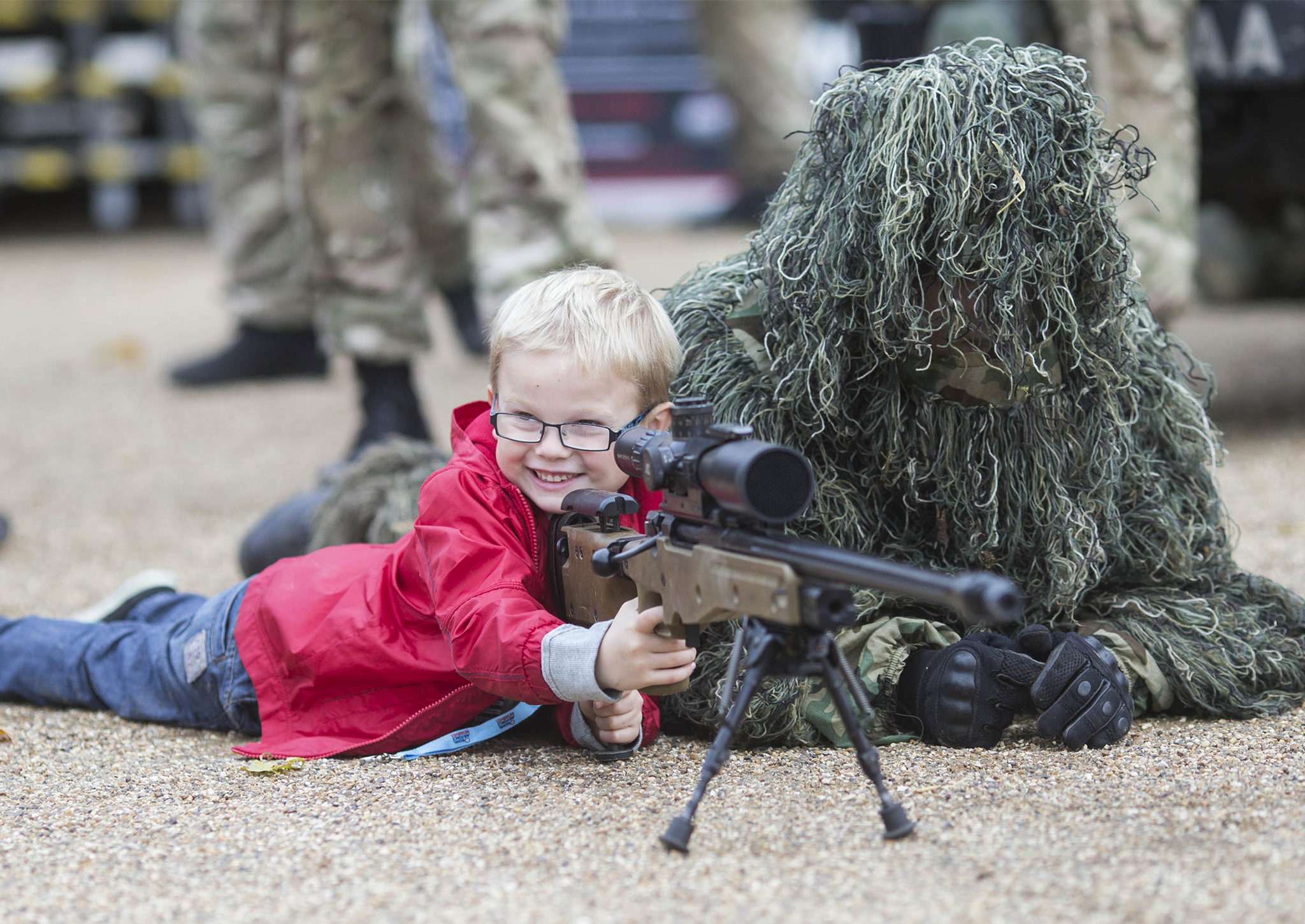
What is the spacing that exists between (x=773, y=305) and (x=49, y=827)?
3.91 feet

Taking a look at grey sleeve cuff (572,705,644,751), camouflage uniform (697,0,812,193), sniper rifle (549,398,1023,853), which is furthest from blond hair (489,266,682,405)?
camouflage uniform (697,0,812,193)

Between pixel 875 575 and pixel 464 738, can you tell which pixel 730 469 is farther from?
pixel 464 738

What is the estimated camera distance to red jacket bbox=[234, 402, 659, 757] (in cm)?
196

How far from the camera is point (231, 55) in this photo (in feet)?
16.9

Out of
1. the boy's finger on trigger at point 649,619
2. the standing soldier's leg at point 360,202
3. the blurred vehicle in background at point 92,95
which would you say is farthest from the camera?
the blurred vehicle in background at point 92,95

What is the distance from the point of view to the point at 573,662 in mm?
1866

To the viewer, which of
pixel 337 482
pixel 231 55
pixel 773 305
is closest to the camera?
pixel 773 305

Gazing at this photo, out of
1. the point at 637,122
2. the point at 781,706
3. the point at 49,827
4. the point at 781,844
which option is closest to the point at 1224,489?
the point at 781,706

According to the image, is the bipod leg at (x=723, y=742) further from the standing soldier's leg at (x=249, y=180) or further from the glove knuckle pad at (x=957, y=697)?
the standing soldier's leg at (x=249, y=180)

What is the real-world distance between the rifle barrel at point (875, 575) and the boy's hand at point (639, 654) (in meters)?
0.19

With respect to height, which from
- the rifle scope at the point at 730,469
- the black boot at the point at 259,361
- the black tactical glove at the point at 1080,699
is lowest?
the black boot at the point at 259,361

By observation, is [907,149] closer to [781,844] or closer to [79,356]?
[781,844]

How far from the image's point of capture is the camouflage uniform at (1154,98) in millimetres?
3672

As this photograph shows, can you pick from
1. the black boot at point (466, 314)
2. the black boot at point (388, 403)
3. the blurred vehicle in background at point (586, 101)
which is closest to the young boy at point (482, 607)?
the black boot at point (388, 403)
